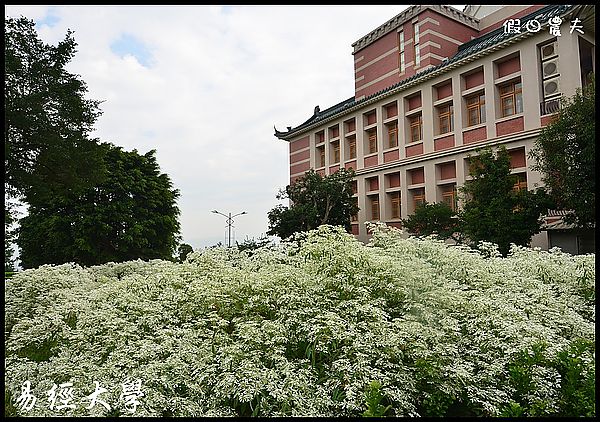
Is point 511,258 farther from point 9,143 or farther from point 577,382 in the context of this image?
point 9,143

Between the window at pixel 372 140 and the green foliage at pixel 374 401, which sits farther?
the window at pixel 372 140

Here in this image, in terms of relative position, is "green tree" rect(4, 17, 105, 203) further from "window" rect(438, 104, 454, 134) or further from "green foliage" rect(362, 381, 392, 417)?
"window" rect(438, 104, 454, 134)

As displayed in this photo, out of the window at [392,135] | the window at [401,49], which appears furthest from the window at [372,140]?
the window at [401,49]

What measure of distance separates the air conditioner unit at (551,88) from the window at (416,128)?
349 cm

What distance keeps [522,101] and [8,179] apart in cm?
970

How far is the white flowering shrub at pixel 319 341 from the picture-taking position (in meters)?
2.27

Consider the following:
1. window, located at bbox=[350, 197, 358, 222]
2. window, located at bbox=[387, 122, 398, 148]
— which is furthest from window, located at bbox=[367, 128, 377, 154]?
window, located at bbox=[350, 197, 358, 222]

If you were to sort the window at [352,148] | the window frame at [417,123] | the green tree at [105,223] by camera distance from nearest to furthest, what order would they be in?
1. the green tree at [105,223]
2. the window frame at [417,123]
3. the window at [352,148]

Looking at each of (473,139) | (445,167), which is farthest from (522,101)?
(445,167)

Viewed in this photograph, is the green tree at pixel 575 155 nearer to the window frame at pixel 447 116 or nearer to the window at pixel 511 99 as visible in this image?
the window at pixel 511 99

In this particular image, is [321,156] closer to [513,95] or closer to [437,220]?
[437,220]

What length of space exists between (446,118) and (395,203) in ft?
9.21

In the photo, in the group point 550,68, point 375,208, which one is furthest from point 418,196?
point 550,68

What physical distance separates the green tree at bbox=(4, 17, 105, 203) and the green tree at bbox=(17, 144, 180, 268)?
9.04 feet
